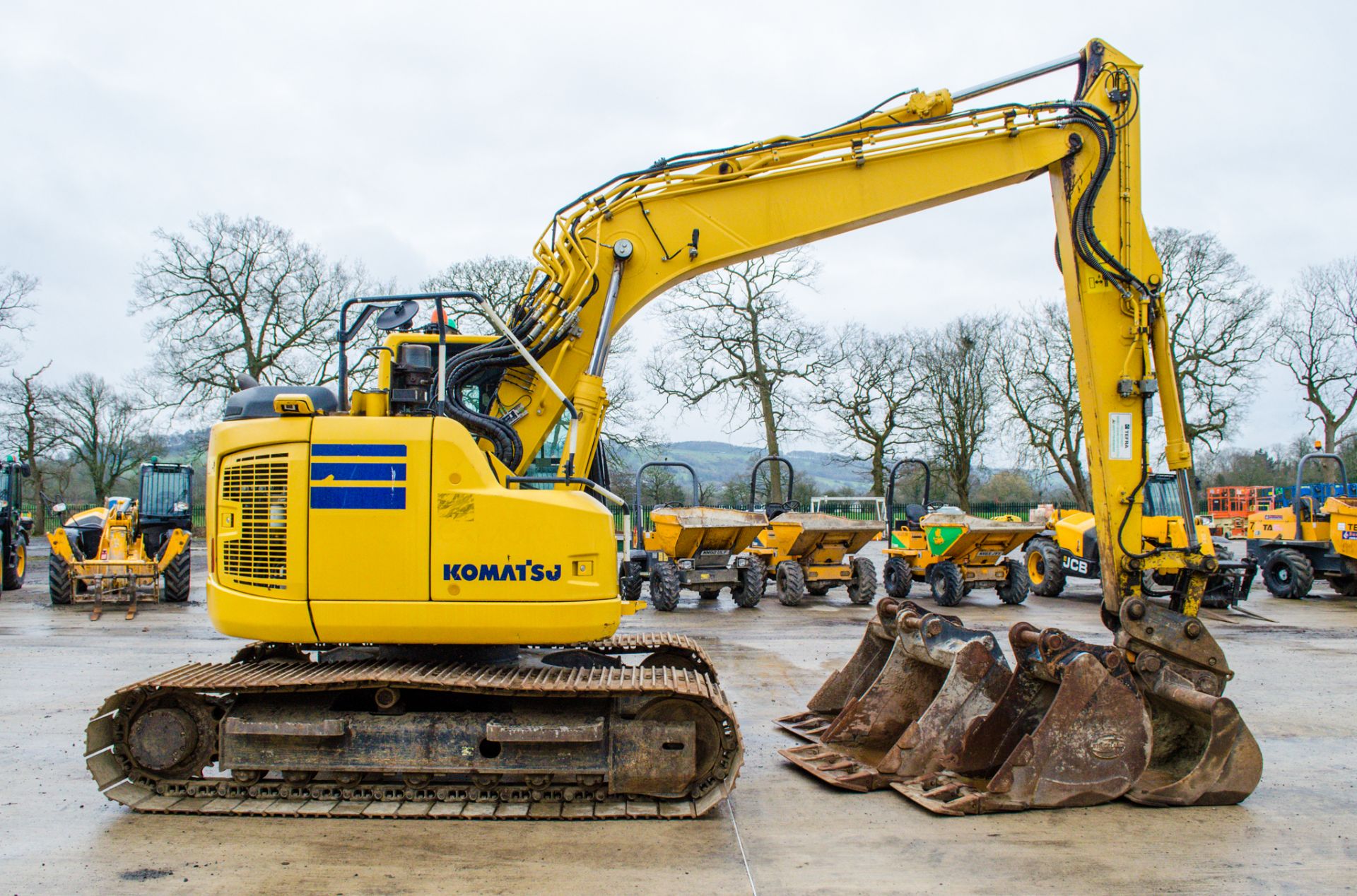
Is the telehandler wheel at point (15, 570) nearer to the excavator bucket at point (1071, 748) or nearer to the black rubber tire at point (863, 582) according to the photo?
the black rubber tire at point (863, 582)

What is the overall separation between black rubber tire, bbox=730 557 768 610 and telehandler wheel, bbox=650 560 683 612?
113cm

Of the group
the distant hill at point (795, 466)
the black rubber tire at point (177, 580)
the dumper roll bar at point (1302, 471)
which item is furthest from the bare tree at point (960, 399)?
the black rubber tire at point (177, 580)

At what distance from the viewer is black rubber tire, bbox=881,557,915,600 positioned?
17156mm

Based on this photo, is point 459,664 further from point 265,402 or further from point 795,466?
point 795,466

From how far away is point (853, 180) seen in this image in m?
6.46

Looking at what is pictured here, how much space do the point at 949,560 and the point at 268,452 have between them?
519 inches

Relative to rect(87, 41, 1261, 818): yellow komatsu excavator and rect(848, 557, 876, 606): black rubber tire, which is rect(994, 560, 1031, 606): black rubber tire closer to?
rect(848, 557, 876, 606): black rubber tire

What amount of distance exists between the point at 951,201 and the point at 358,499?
14.5ft

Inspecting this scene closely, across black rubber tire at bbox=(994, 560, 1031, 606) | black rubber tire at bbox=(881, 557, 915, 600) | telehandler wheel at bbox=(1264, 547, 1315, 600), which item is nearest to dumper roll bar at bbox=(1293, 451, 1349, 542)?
telehandler wheel at bbox=(1264, 547, 1315, 600)

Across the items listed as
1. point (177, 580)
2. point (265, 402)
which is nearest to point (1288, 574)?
point (265, 402)

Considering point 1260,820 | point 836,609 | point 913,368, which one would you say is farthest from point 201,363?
point 1260,820

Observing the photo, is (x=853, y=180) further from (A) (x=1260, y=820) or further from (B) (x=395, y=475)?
(A) (x=1260, y=820)

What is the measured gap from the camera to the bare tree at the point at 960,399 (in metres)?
39.8

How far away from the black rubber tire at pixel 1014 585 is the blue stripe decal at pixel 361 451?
1327cm
